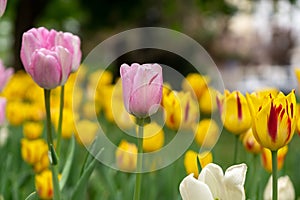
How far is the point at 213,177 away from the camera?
1.96 feet

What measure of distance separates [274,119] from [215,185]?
98mm

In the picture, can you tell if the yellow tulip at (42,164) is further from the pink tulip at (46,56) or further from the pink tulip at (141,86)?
the pink tulip at (141,86)

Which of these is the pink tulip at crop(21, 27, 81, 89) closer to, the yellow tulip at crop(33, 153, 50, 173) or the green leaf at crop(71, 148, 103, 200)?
the green leaf at crop(71, 148, 103, 200)

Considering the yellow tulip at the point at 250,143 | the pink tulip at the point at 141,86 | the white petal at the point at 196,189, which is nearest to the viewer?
the white petal at the point at 196,189

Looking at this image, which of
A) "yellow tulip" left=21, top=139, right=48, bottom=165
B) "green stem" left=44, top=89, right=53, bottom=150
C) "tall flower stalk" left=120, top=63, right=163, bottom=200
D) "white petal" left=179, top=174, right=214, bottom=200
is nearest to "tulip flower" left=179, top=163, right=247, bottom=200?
"white petal" left=179, top=174, right=214, bottom=200

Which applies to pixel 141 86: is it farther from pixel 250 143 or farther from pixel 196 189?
pixel 250 143

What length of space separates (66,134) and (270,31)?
1503 centimetres

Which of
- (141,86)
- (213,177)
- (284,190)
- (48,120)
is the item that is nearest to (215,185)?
(213,177)

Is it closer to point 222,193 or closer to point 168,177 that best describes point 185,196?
point 222,193

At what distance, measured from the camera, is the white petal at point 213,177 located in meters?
0.59

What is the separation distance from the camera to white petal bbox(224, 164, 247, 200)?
58 centimetres

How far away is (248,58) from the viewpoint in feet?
58.3

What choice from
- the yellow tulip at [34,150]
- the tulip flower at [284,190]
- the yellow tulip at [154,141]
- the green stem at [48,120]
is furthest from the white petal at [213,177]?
the yellow tulip at [34,150]

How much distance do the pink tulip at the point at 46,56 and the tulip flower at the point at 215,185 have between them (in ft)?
0.90
